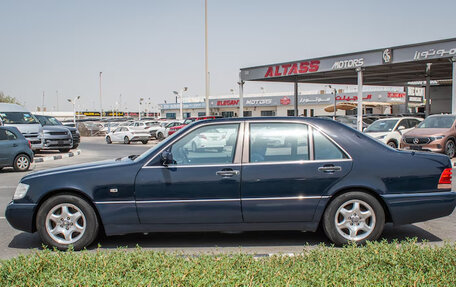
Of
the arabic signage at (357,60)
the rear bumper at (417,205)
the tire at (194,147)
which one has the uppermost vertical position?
the arabic signage at (357,60)

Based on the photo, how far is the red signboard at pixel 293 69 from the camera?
93.7 ft

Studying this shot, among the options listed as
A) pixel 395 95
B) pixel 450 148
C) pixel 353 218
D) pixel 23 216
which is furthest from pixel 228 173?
pixel 395 95

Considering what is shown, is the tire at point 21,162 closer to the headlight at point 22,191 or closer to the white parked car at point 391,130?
the headlight at point 22,191

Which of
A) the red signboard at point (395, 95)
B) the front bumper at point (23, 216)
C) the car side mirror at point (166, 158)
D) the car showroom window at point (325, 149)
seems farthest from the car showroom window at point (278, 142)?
the red signboard at point (395, 95)

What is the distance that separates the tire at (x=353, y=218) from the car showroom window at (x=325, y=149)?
1.56ft

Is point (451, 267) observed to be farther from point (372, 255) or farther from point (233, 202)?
point (233, 202)

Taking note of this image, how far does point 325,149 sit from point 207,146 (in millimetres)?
1442

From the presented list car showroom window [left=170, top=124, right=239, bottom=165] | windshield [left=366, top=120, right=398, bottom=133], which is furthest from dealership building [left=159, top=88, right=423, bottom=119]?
car showroom window [left=170, top=124, right=239, bottom=165]

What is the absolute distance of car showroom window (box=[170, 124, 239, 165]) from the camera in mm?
5527

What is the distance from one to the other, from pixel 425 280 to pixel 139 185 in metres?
3.19

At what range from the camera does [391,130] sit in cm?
1961

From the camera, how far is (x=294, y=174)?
536cm

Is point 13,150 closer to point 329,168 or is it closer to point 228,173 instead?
point 228,173

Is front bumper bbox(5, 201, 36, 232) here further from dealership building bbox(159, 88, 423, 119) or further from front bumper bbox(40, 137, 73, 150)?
dealership building bbox(159, 88, 423, 119)
